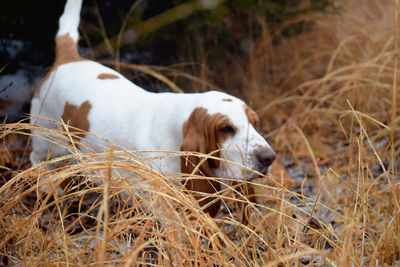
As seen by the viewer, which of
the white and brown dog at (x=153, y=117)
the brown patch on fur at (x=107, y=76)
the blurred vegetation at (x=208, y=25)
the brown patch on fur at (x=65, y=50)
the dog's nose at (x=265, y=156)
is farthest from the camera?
the blurred vegetation at (x=208, y=25)

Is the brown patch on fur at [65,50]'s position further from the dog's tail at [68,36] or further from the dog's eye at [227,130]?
the dog's eye at [227,130]

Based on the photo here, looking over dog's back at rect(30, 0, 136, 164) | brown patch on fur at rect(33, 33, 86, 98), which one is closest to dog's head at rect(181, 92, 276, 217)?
dog's back at rect(30, 0, 136, 164)

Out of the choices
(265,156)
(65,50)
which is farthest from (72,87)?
(265,156)

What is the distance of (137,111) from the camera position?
232cm

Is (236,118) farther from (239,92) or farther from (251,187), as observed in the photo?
(239,92)

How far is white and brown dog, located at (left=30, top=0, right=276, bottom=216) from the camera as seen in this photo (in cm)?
198

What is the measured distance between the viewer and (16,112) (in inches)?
125

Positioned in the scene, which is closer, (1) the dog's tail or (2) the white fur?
(2) the white fur

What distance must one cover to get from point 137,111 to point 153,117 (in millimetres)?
128

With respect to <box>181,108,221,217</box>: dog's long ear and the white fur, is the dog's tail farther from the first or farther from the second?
<box>181,108,221,217</box>: dog's long ear

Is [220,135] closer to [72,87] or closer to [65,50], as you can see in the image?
[72,87]

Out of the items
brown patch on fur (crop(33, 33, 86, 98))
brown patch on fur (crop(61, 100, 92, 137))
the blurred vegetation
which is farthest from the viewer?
the blurred vegetation

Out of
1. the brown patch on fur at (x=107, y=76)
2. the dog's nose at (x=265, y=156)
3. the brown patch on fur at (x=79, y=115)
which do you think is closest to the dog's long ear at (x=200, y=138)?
the dog's nose at (x=265, y=156)

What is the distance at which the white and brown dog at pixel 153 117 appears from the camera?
6.49 feet
